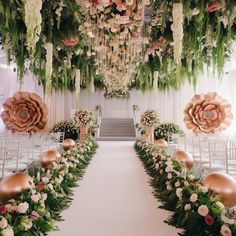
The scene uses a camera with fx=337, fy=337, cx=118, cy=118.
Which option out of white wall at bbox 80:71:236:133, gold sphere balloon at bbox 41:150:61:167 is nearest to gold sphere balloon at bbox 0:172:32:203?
gold sphere balloon at bbox 41:150:61:167

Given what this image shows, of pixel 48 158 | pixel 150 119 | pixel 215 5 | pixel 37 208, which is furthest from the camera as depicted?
pixel 150 119

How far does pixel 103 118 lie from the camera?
Answer: 20750 millimetres

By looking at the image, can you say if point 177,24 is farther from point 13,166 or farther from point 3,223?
point 13,166

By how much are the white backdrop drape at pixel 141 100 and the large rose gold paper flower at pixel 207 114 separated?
7.06m

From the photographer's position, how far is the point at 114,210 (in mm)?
3975

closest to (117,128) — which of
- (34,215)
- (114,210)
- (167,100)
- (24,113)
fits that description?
(167,100)

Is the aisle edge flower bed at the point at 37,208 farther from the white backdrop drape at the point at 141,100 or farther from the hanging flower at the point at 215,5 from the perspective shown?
the white backdrop drape at the point at 141,100

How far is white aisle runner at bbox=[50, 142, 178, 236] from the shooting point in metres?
3.26

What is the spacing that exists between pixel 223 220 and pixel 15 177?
2177 millimetres

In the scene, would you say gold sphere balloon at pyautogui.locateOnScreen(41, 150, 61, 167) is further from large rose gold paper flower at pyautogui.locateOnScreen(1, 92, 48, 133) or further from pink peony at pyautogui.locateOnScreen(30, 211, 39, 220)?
large rose gold paper flower at pyautogui.locateOnScreen(1, 92, 48, 133)

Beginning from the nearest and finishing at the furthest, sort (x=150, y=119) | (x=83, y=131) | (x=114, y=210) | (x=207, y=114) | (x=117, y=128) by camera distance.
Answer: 1. (x=114, y=210)
2. (x=207, y=114)
3. (x=150, y=119)
4. (x=83, y=131)
5. (x=117, y=128)

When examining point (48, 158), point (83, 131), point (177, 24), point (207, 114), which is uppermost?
point (177, 24)

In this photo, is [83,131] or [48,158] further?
[83,131]

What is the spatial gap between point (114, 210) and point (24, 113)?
26.7 ft
